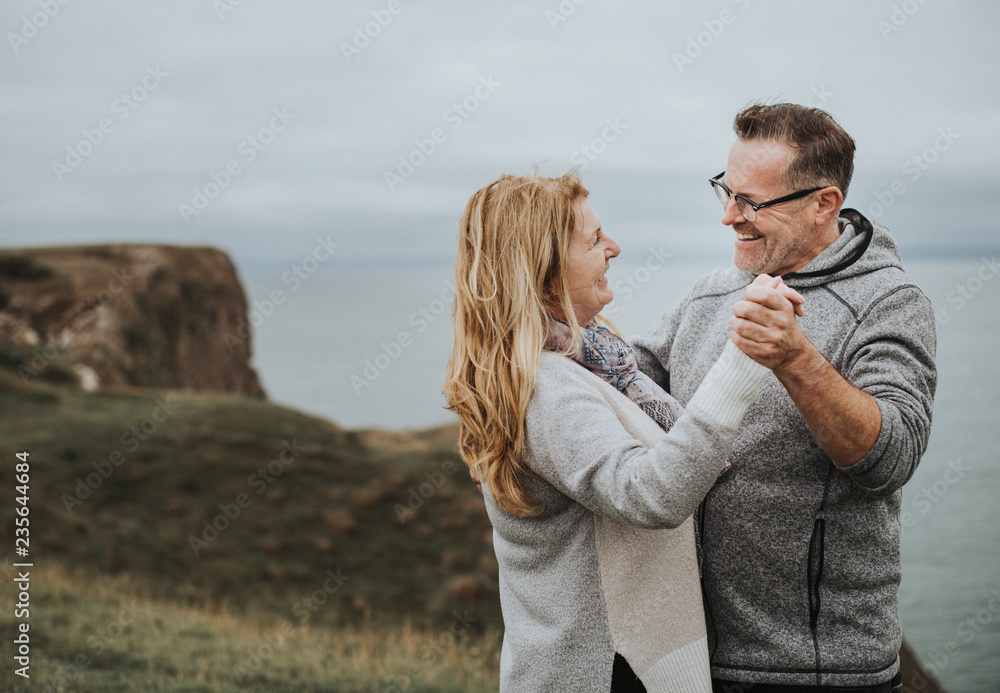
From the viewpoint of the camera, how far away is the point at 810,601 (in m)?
2.41

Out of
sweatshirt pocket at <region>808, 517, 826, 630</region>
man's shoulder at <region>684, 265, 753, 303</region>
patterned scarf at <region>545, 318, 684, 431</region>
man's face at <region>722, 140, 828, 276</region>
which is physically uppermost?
man's face at <region>722, 140, 828, 276</region>

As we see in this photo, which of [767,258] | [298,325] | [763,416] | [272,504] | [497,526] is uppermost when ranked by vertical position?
[298,325]

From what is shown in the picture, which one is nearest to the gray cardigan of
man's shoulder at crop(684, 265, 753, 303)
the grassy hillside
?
man's shoulder at crop(684, 265, 753, 303)

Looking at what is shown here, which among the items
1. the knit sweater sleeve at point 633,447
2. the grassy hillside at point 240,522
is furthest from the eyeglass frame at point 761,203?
the grassy hillside at point 240,522

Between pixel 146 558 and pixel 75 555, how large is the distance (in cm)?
72

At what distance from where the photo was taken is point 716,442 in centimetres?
183

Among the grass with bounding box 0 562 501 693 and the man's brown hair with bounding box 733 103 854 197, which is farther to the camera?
the grass with bounding box 0 562 501 693

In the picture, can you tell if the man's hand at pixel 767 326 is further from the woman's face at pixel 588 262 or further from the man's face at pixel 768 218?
the man's face at pixel 768 218

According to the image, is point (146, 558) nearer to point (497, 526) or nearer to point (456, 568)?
point (456, 568)

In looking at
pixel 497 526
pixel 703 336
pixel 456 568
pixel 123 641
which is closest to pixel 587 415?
pixel 497 526

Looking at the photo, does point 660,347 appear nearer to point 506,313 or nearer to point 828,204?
point 828,204

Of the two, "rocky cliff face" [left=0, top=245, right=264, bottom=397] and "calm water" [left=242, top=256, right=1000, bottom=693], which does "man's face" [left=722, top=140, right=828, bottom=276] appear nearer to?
"calm water" [left=242, top=256, right=1000, bottom=693]

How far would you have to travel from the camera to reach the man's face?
251 cm

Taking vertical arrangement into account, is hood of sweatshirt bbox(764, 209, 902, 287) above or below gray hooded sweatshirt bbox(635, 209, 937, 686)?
above
